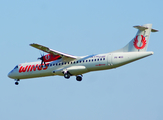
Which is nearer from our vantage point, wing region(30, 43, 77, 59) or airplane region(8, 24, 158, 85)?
airplane region(8, 24, 158, 85)

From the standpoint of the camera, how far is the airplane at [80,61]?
38.8 metres

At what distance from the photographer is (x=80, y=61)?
4122 cm

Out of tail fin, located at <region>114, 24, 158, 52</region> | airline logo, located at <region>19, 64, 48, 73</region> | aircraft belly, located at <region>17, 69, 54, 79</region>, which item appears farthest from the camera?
airline logo, located at <region>19, 64, 48, 73</region>

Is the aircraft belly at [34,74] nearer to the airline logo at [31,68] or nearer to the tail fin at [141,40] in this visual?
the airline logo at [31,68]

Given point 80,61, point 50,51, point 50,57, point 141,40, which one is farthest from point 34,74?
point 141,40

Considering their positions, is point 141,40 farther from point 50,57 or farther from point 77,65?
point 50,57

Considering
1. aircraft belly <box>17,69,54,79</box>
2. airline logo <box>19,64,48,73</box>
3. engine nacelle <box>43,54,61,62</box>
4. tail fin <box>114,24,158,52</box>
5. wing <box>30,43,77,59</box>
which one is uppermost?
tail fin <box>114,24,158,52</box>

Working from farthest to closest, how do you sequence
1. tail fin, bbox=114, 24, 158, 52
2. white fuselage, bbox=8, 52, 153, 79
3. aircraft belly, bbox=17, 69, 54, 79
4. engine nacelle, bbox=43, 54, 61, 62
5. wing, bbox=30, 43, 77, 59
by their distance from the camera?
aircraft belly, bbox=17, 69, 54, 79
engine nacelle, bbox=43, 54, 61, 62
wing, bbox=30, 43, 77, 59
white fuselage, bbox=8, 52, 153, 79
tail fin, bbox=114, 24, 158, 52

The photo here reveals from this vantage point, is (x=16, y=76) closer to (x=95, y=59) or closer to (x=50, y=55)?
(x=50, y=55)

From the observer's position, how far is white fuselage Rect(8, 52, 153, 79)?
128 ft

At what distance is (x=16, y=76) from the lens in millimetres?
45781

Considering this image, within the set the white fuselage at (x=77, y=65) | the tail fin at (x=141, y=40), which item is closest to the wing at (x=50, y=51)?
the white fuselage at (x=77, y=65)

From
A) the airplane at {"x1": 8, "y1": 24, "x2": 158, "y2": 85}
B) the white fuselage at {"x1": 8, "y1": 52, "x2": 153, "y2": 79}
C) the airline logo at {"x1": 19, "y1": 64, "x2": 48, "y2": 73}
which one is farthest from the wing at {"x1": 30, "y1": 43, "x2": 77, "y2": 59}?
the airline logo at {"x1": 19, "y1": 64, "x2": 48, "y2": 73}

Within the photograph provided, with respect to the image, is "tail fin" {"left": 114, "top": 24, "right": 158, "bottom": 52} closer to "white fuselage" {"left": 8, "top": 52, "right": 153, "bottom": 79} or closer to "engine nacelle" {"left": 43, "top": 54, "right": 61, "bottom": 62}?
"white fuselage" {"left": 8, "top": 52, "right": 153, "bottom": 79}
